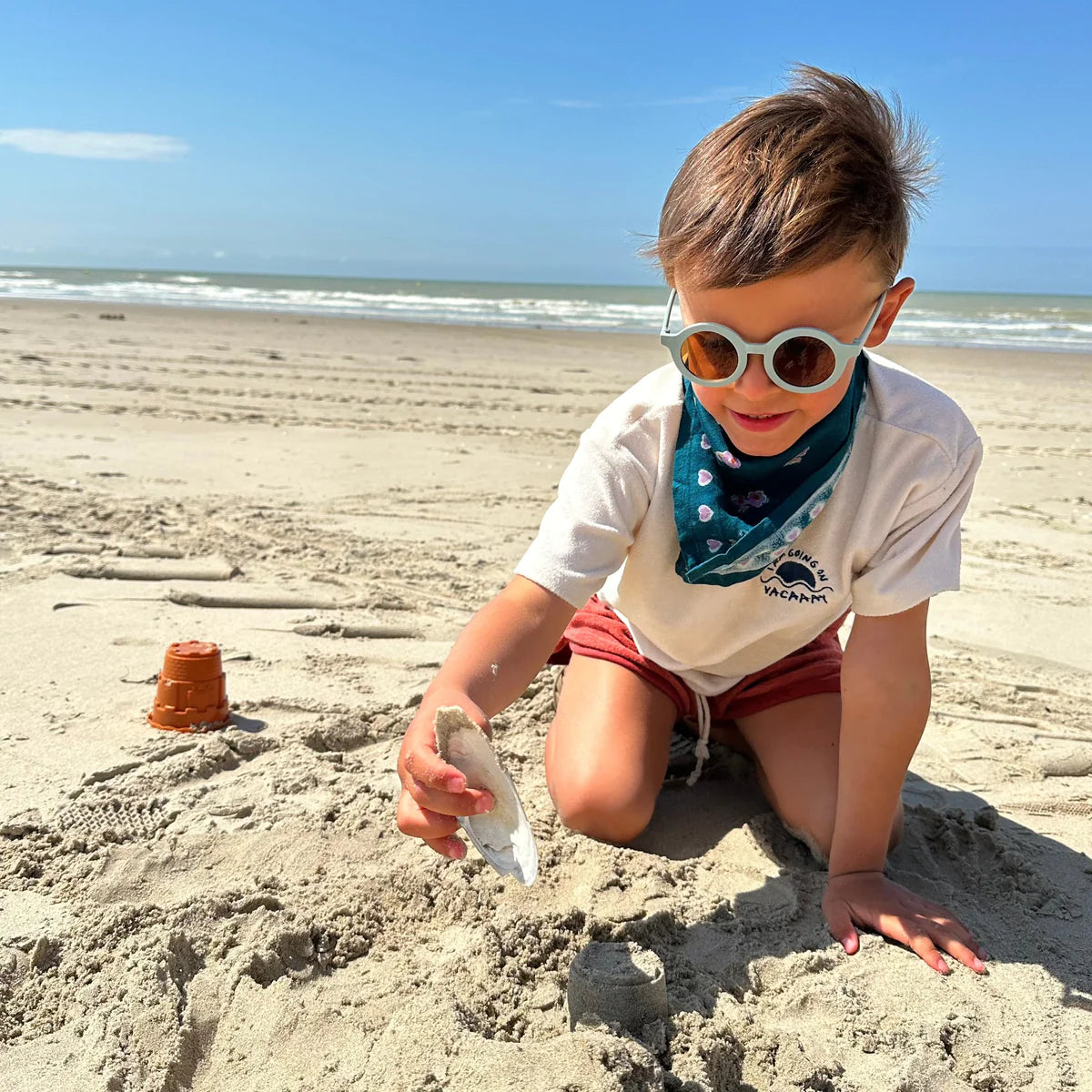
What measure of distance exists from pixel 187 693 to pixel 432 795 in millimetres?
1161

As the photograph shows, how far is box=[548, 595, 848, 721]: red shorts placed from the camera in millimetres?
2439

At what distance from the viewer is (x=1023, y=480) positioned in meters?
5.76

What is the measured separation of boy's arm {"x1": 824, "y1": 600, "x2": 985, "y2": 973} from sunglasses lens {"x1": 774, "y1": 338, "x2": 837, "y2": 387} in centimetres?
54

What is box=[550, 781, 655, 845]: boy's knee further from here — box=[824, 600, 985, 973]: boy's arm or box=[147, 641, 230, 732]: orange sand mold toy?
box=[147, 641, 230, 732]: orange sand mold toy

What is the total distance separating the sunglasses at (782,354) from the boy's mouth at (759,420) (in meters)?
0.09

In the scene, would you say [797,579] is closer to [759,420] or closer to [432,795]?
[759,420]

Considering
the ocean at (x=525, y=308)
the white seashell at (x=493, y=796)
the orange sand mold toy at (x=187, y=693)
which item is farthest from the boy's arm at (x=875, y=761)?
the ocean at (x=525, y=308)

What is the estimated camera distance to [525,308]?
2517 centimetres

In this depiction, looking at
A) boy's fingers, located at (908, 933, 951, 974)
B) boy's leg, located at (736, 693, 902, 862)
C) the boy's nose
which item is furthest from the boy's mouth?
boy's fingers, located at (908, 933, 951, 974)

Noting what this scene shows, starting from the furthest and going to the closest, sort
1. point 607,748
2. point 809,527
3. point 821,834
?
point 607,748 < point 821,834 < point 809,527

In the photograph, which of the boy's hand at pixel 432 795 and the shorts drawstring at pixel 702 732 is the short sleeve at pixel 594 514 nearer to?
the boy's hand at pixel 432 795

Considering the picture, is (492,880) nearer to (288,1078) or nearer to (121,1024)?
(288,1078)

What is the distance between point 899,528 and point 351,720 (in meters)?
1.38

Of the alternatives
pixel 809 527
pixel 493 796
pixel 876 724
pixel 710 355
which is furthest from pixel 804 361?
pixel 493 796
